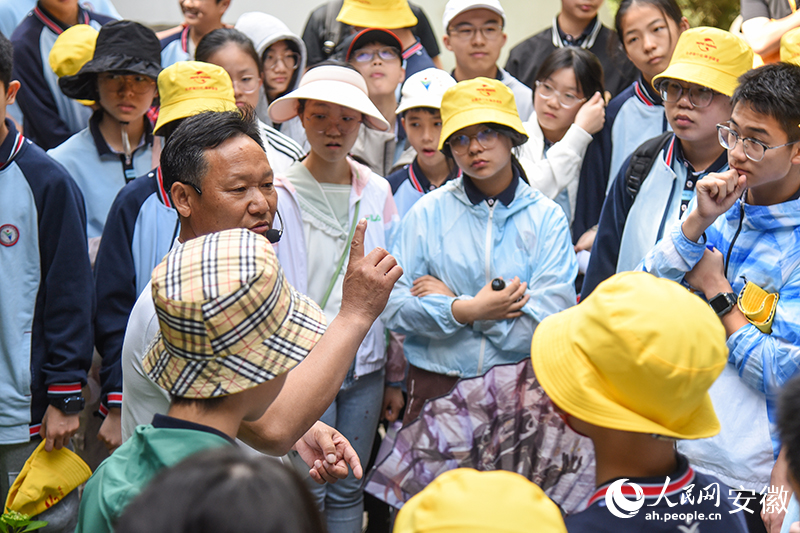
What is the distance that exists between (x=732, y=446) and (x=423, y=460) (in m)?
0.99

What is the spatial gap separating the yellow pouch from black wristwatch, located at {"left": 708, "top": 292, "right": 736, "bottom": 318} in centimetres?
3

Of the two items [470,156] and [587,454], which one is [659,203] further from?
[587,454]

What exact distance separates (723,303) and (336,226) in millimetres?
1631

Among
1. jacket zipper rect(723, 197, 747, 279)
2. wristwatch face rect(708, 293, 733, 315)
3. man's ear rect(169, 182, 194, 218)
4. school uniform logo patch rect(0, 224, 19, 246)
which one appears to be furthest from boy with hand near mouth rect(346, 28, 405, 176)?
wristwatch face rect(708, 293, 733, 315)

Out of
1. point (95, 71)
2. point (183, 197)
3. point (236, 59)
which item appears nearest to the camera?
point (183, 197)

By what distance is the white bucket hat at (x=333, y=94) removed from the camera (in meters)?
3.30

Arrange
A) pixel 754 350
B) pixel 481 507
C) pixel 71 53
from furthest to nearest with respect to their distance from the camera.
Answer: pixel 71 53, pixel 754 350, pixel 481 507

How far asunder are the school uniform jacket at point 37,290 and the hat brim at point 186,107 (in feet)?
1.70

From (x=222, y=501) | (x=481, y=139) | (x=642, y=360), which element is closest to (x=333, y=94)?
(x=481, y=139)

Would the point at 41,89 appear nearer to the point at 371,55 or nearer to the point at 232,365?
the point at 371,55

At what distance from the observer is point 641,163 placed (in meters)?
2.93

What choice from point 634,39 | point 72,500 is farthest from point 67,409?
point 634,39

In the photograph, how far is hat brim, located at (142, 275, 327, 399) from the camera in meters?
1.41

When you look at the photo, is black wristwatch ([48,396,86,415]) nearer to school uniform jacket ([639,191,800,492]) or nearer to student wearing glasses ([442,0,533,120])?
school uniform jacket ([639,191,800,492])
